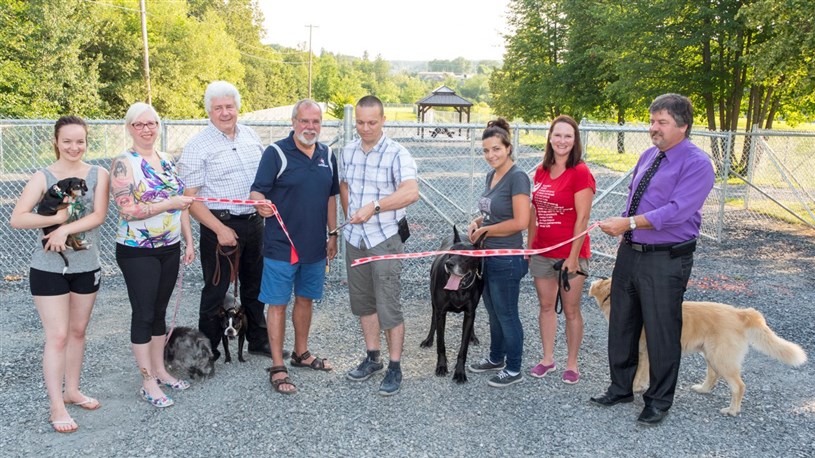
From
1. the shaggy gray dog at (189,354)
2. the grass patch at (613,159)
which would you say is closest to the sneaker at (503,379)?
the shaggy gray dog at (189,354)

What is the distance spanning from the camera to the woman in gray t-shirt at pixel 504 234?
3.95m

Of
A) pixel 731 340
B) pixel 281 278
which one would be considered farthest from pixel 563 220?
pixel 281 278

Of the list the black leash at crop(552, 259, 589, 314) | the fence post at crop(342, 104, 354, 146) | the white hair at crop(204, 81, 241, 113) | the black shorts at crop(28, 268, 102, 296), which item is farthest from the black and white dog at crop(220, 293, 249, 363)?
the fence post at crop(342, 104, 354, 146)

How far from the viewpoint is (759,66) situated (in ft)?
39.2

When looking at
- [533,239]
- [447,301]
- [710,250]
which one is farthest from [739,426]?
[710,250]

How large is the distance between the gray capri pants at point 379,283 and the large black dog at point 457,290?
0.36 m

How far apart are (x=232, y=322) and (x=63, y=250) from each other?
1409mm

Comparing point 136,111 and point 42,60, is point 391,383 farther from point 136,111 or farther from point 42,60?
point 42,60

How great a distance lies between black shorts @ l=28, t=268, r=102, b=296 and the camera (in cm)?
340

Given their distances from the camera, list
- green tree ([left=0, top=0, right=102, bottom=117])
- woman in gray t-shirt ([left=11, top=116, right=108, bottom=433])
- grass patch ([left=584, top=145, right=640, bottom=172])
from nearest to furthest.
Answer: woman in gray t-shirt ([left=11, top=116, right=108, bottom=433]) < grass patch ([left=584, top=145, right=640, bottom=172]) < green tree ([left=0, top=0, right=102, bottom=117])

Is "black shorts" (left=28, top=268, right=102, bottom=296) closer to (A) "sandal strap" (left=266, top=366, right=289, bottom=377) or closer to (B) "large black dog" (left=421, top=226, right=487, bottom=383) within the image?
(A) "sandal strap" (left=266, top=366, right=289, bottom=377)

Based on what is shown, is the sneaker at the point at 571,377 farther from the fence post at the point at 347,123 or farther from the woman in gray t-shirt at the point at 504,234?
the fence post at the point at 347,123

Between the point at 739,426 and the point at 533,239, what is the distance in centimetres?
176

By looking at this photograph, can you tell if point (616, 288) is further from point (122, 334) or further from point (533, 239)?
point (122, 334)
